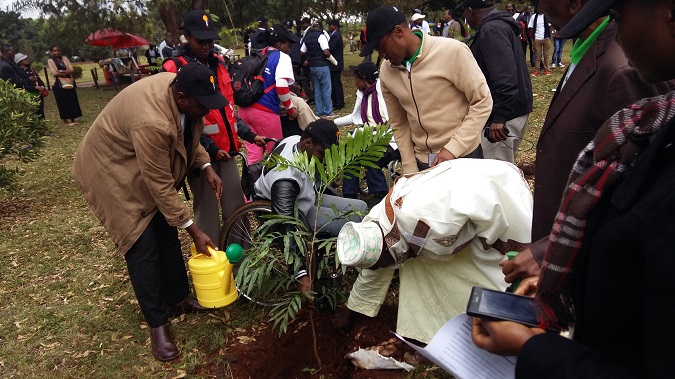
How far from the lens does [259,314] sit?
3748 millimetres

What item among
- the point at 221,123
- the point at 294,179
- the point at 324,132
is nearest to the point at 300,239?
the point at 294,179

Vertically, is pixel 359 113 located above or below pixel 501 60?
below

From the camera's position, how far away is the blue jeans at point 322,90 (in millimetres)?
10938

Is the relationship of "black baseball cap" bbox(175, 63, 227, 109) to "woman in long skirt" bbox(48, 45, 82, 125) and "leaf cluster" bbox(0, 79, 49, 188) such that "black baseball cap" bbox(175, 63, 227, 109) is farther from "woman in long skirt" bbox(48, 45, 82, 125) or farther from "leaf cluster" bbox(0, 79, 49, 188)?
"woman in long skirt" bbox(48, 45, 82, 125)

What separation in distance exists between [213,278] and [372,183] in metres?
2.52

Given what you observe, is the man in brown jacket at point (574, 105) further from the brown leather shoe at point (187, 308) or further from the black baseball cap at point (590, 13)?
the brown leather shoe at point (187, 308)

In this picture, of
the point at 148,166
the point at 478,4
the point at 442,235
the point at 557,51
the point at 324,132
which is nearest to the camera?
the point at 442,235

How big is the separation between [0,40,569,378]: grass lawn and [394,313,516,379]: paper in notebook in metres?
1.98

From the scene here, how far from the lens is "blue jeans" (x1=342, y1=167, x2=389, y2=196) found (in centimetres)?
555

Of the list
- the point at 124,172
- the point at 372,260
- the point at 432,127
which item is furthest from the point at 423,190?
the point at 124,172

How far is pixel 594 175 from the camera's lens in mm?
1009

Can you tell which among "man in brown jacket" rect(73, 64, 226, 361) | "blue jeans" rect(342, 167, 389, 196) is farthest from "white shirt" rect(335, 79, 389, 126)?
"man in brown jacket" rect(73, 64, 226, 361)

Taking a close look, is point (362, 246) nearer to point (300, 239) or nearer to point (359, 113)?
point (300, 239)

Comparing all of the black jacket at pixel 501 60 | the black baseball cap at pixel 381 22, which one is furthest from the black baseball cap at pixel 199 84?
the black jacket at pixel 501 60
